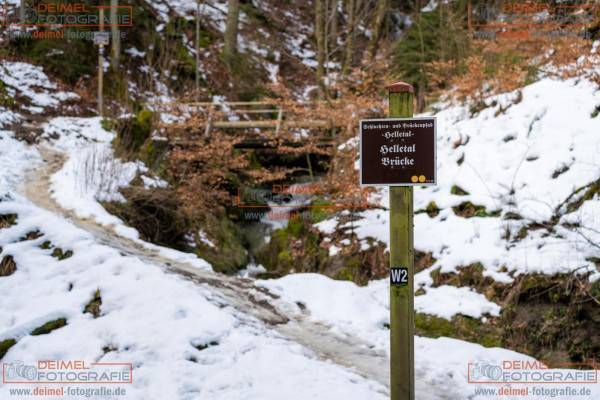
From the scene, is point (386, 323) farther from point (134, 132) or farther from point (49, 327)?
point (134, 132)

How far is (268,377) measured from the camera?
3.96m

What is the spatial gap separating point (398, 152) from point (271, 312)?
3.30 meters

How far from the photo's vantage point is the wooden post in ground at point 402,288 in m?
3.30

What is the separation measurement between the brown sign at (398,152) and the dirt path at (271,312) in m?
2.00

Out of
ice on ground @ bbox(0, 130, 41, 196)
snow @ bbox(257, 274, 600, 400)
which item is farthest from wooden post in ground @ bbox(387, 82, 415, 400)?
ice on ground @ bbox(0, 130, 41, 196)

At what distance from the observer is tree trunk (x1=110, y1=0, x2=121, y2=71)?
2062cm

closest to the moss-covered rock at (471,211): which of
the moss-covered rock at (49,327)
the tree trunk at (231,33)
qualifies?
the moss-covered rock at (49,327)

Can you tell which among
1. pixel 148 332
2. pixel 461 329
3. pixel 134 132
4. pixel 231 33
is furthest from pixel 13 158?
pixel 231 33

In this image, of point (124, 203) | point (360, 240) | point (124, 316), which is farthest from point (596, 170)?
point (124, 203)

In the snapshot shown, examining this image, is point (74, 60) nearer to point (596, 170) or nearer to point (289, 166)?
point (289, 166)

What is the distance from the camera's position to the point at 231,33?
22891 millimetres

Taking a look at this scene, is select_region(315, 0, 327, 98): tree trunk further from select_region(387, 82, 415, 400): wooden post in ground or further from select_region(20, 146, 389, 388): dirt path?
select_region(387, 82, 415, 400): wooden post in ground

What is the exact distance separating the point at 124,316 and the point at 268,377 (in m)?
1.61

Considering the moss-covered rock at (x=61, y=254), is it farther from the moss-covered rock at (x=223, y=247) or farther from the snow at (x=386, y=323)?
the moss-covered rock at (x=223, y=247)
